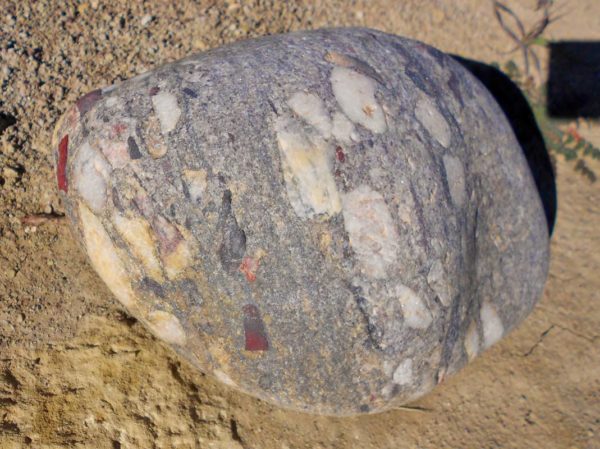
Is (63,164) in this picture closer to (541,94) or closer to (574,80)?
(541,94)

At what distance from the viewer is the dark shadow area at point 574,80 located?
3.85 meters

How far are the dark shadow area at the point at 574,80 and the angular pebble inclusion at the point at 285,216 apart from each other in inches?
81.2

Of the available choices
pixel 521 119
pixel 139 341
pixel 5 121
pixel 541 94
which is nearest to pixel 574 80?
pixel 541 94

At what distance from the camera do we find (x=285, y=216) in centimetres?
182

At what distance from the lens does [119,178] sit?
1.87 metres

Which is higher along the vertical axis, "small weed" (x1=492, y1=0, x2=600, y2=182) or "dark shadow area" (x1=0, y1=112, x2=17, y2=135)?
"dark shadow area" (x1=0, y1=112, x2=17, y2=135)

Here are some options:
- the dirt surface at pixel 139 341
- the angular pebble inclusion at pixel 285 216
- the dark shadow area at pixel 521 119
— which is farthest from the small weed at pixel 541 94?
the angular pebble inclusion at pixel 285 216

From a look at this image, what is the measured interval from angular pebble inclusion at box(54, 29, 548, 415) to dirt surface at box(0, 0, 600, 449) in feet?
0.68

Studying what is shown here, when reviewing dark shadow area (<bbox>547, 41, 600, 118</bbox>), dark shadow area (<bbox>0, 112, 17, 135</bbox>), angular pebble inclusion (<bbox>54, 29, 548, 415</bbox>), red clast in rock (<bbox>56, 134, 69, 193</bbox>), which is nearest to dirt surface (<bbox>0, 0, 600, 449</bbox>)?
dark shadow area (<bbox>0, 112, 17, 135</bbox>)

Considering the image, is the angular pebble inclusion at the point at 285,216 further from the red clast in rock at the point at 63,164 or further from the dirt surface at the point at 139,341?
the dirt surface at the point at 139,341

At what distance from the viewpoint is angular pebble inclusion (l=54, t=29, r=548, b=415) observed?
182cm

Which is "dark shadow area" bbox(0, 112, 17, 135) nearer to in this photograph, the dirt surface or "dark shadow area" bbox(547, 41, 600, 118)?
the dirt surface

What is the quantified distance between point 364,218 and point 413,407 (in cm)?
90

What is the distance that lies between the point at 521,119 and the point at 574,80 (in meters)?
0.59
